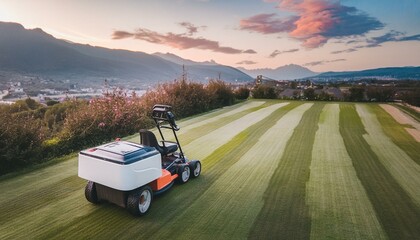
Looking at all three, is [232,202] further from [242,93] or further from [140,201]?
[242,93]

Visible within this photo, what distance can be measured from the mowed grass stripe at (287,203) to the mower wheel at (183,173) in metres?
1.63

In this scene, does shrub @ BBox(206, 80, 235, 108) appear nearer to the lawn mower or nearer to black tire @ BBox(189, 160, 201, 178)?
black tire @ BBox(189, 160, 201, 178)

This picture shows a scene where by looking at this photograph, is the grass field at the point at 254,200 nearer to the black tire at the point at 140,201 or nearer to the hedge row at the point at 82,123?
the black tire at the point at 140,201

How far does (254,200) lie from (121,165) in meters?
2.43

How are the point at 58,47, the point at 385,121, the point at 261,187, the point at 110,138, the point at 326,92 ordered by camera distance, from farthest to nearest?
the point at 58,47 → the point at 326,92 → the point at 385,121 → the point at 110,138 → the point at 261,187

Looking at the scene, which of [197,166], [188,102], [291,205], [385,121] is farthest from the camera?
[188,102]

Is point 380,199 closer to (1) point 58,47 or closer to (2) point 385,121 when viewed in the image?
(2) point 385,121

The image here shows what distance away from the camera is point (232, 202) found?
496 cm

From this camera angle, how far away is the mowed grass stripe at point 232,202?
13.1 feet

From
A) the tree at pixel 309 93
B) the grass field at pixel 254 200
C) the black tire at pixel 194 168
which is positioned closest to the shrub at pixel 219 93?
the tree at pixel 309 93

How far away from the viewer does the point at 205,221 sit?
4.29 metres

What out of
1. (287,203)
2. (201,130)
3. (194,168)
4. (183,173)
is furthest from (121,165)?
(201,130)

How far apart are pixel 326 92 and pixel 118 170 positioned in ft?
95.4

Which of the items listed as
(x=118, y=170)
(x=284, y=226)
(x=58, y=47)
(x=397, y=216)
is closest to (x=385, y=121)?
(x=397, y=216)
